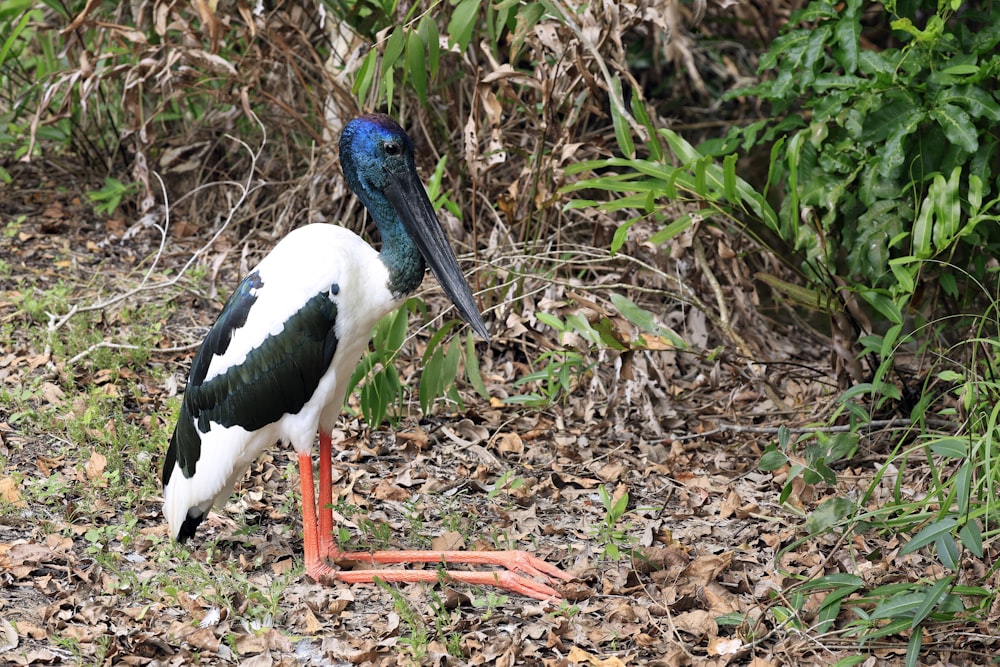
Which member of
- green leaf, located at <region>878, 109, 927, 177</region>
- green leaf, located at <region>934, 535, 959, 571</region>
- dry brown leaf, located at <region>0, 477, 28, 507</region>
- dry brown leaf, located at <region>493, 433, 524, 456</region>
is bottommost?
dry brown leaf, located at <region>493, 433, 524, 456</region>

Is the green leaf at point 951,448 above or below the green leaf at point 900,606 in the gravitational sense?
above

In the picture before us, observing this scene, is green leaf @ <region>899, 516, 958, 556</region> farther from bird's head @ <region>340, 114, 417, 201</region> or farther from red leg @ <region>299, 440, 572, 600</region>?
bird's head @ <region>340, 114, 417, 201</region>

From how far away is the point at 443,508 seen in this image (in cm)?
424

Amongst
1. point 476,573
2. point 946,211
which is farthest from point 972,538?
point 476,573

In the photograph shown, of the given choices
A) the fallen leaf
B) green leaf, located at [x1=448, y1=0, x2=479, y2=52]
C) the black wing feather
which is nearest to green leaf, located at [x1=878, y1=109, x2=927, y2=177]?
green leaf, located at [x1=448, y1=0, x2=479, y2=52]

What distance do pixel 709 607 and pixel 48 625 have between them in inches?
77.1

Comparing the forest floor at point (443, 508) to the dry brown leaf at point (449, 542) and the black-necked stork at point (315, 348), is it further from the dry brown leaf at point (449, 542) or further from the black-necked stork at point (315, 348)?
the black-necked stork at point (315, 348)

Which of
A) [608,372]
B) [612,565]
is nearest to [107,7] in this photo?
[608,372]

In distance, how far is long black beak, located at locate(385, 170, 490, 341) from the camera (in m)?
3.72

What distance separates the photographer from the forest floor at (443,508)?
3.29m

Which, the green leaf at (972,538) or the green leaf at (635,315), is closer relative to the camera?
the green leaf at (972,538)

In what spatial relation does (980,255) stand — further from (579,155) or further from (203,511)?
(203,511)

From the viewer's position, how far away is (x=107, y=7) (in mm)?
6238

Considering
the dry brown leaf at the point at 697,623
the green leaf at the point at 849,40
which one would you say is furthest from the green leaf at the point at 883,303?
the dry brown leaf at the point at 697,623
